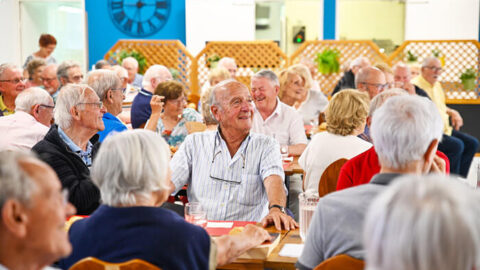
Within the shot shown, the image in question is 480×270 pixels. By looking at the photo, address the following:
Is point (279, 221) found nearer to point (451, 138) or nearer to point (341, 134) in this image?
point (341, 134)

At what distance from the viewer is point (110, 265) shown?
1.61 metres

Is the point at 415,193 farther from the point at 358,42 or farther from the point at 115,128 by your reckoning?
the point at 358,42

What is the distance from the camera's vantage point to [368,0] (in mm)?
13070

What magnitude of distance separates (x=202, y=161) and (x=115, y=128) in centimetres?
→ 106

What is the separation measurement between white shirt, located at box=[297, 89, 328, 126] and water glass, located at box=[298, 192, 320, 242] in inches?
187

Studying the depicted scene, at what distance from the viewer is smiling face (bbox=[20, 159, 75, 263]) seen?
1.20 metres

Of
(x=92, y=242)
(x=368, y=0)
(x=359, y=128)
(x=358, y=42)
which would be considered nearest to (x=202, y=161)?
(x=359, y=128)

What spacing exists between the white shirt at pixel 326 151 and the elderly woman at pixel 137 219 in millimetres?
1747

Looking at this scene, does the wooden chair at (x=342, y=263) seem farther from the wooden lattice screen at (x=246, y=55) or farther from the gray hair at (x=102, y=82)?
the wooden lattice screen at (x=246, y=55)

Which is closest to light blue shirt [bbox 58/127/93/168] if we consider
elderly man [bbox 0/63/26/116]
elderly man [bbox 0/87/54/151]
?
elderly man [bbox 0/87/54/151]

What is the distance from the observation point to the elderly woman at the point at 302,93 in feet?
20.0

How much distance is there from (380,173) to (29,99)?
2.77 m

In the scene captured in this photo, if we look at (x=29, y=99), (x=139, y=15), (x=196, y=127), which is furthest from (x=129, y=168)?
(x=139, y=15)

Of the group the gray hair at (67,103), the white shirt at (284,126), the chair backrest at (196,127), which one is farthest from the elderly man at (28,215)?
the white shirt at (284,126)
